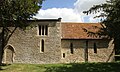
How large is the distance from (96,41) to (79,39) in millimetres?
2698

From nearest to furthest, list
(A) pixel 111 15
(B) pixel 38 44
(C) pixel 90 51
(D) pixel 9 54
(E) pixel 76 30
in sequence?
(A) pixel 111 15 < (B) pixel 38 44 < (D) pixel 9 54 < (C) pixel 90 51 < (E) pixel 76 30

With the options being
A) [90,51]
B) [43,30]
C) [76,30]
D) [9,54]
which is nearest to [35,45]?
[43,30]

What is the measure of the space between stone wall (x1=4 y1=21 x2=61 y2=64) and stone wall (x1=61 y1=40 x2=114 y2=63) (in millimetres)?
2007

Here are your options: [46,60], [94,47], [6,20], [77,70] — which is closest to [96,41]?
[94,47]

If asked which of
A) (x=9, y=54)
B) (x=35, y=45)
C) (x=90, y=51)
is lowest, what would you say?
(x=9, y=54)

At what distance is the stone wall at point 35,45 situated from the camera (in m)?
40.3

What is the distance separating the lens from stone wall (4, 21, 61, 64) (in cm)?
4034

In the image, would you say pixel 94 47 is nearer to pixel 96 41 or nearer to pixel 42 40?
pixel 96 41

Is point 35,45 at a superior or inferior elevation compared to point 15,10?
inferior

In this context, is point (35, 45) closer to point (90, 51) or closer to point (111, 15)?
point (90, 51)

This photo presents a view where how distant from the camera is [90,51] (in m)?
42.6

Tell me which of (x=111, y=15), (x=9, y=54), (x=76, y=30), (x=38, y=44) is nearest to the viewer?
(x=111, y=15)

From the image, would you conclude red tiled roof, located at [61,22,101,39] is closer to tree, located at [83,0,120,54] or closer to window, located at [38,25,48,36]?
window, located at [38,25,48,36]

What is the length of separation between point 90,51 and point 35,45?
852 centimetres
